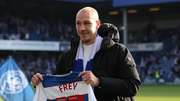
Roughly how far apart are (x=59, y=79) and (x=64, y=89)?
0.10m

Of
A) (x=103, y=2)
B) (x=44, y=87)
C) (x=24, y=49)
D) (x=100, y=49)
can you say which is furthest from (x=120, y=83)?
(x=103, y=2)

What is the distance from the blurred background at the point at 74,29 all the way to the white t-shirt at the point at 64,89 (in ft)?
121

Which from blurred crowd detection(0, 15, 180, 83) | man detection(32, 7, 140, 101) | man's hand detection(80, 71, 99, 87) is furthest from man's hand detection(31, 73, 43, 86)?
blurred crowd detection(0, 15, 180, 83)

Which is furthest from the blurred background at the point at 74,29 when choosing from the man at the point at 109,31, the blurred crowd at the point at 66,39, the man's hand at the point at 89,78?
the man's hand at the point at 89,78

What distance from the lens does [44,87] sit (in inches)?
201

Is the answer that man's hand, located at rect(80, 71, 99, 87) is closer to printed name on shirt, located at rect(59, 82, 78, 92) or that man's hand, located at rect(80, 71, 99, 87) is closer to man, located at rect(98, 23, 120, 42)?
printed name on shirt, located at rect(59, 82, 78, 92)

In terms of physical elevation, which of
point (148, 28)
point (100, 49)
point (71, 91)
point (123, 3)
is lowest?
point (148, 28)

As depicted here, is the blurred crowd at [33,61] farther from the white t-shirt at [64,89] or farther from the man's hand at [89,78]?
the man's hand at [89,78]

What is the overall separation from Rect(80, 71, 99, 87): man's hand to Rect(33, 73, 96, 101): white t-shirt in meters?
0.10

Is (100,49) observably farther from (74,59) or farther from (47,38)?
(47,38)

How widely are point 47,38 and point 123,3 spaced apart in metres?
7.45

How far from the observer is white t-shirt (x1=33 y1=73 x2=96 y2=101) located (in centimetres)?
493

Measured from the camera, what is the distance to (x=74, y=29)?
42.7 metres

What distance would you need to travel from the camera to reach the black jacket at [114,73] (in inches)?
192
